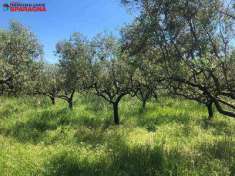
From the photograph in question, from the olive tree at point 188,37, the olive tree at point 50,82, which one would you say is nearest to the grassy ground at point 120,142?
the olive tree at point 188,37

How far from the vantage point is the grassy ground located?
10.8 meters

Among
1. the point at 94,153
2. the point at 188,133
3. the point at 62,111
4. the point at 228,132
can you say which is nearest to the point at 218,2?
the point at 94,153

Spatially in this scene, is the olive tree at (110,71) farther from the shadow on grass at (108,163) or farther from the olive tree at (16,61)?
the shadow on grass at (108,163)

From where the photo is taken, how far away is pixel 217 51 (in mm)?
10867

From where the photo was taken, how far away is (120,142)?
51.2 feet

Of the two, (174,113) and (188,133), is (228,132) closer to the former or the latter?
A: (188,133)

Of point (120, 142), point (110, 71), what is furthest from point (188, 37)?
point (110, 71)

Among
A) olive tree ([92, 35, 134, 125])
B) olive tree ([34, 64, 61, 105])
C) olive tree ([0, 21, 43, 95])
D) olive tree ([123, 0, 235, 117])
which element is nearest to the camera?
olive tree ([123, 0, 235, 117])

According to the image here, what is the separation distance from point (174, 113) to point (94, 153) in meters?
13.0

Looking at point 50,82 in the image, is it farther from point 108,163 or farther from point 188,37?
point 188,37

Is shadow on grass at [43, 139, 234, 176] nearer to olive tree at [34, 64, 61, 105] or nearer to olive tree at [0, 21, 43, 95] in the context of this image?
olive tree at [0, 21, 43, 95]

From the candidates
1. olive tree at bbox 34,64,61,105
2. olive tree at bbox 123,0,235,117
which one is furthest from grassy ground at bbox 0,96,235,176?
olive tree at bbox 34,64,61,105

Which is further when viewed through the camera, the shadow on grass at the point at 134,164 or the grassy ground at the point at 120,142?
the grassy ground at the point at 120,142

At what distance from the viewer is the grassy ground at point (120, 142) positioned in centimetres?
1077
